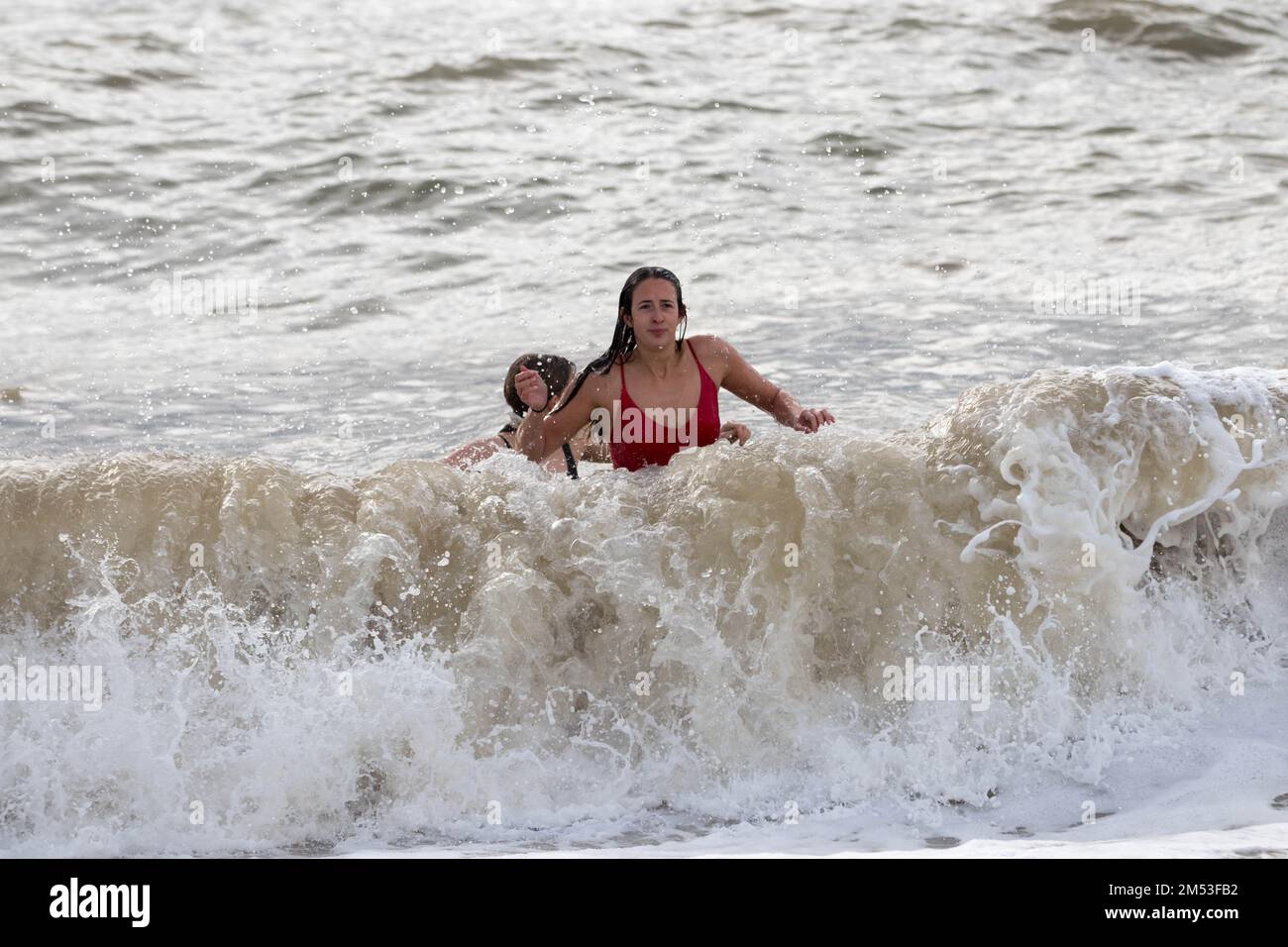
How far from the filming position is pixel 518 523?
5.06 meters

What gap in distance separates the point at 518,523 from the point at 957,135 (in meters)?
8.36

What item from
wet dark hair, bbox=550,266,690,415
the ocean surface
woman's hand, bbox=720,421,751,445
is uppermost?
wet dark hair, bbox=550,266,690,415

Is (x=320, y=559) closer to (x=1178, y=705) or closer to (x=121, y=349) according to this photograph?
(x=1178, y=705)

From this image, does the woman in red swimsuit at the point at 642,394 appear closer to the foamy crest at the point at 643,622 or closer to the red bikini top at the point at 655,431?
the red bikini top at the point at 655,431

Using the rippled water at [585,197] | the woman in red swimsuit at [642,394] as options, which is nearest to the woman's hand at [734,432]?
the woman in red swimsuit at [642,394]

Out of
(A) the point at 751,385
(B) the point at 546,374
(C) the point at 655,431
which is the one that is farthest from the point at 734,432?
(B) the point at 546,374

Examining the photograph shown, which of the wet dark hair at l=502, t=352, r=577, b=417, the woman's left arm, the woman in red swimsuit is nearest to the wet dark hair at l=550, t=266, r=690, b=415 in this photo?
the woman in red swimsuit

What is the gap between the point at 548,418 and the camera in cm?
550

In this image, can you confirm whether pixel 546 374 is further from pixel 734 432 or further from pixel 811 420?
pixel 811 420

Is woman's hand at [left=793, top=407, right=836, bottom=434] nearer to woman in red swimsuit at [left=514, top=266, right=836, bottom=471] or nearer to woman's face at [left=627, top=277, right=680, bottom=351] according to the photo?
woman in red swimsuit at [left=514, top=266, right=836, bottom=471]

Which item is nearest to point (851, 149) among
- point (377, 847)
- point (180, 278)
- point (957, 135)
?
point (957, 135)

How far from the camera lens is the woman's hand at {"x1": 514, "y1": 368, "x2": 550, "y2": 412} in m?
5.52

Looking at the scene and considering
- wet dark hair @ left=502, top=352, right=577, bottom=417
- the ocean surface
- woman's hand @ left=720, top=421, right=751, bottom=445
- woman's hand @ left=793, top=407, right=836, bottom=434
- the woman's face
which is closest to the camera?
the ocean surface

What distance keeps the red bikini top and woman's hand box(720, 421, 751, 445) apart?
10 centimetres
